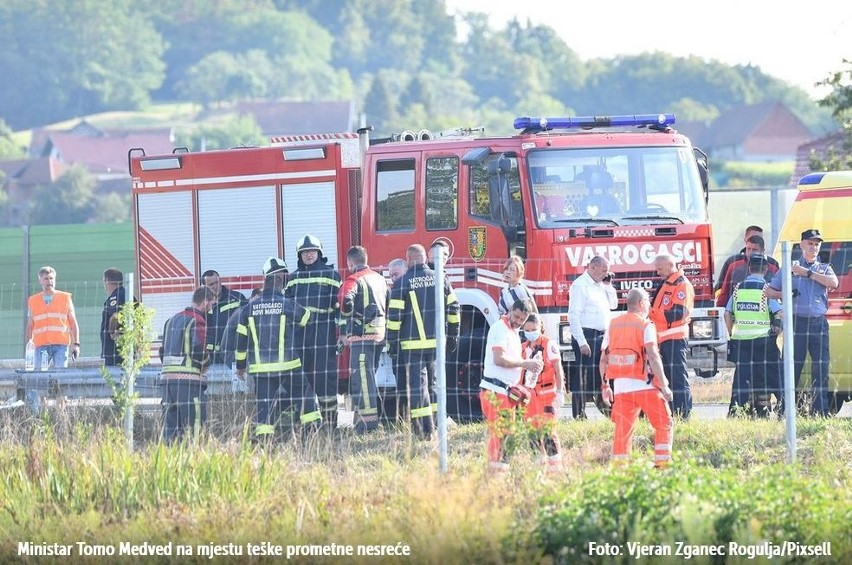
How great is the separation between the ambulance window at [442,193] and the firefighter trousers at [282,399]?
88.7 inches

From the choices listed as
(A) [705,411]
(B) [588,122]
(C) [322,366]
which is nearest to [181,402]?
(C) [322,366]

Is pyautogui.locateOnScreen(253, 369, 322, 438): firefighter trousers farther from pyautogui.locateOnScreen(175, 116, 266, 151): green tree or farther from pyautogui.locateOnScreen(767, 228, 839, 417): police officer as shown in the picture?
pyautogui.locateOnScreen(175, 116, 266, 151): green tree

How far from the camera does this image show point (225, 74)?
183750 mm

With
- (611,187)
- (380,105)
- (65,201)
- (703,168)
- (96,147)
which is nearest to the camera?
(611,187)

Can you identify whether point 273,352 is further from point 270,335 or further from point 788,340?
point 788,340

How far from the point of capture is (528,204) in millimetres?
12664

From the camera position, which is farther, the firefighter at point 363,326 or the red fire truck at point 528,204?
the red fire truck at point 528,204

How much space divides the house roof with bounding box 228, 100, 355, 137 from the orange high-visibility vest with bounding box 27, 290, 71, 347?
467 ft

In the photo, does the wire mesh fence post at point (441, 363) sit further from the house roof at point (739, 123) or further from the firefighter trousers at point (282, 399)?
the house roof at point (739, 123)

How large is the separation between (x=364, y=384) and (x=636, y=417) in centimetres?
283

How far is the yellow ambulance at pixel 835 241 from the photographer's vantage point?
42.2 feet

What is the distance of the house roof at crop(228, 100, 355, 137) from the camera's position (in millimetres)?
159000

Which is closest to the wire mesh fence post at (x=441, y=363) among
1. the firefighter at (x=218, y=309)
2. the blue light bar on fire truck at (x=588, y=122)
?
the firefighter at (x=218, y=309)

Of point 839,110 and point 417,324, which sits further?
point 839,110
